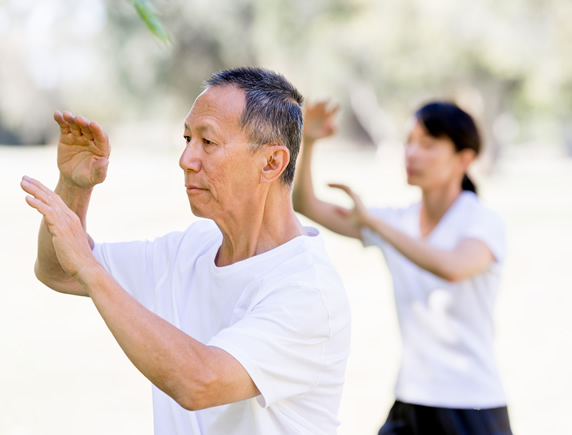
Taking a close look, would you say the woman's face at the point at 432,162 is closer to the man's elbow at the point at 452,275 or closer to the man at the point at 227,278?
the man's elbow at the point at 452,275

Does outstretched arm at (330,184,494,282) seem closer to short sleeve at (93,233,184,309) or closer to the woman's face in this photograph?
the woman's face

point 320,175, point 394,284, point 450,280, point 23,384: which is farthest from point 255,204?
point 320,175

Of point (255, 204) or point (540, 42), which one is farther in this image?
point (540, 42)

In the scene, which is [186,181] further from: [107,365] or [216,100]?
[107,365]

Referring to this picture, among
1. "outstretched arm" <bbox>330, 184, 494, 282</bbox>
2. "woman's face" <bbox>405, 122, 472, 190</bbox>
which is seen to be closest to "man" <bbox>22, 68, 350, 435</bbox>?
"outstretched arm" <bbox>330, 184, 494, 282</bbox>

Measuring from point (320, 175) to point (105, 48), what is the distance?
9.25 meters

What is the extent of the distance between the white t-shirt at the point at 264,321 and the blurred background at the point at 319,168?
10.7 ft

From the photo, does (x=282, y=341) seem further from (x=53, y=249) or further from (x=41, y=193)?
(x=53, y=249)

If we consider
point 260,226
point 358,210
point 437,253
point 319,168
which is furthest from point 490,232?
point 319,168

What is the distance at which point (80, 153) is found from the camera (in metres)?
2.11

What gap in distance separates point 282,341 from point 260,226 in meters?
0.38

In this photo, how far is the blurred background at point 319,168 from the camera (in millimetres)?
6062

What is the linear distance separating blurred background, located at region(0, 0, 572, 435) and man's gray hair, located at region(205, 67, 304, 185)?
3.51m

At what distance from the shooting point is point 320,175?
29766 mm
